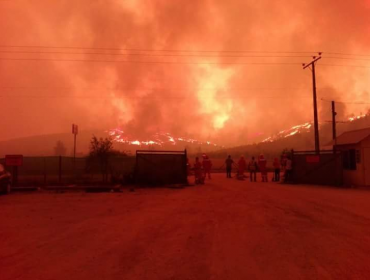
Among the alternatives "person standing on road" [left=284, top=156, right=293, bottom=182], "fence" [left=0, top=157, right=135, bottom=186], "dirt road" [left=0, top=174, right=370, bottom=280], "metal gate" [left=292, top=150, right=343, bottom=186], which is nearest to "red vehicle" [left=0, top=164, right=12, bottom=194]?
"fence" [left=0, top=157, right=135, bottom=186]

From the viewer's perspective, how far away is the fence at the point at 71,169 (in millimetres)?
22562

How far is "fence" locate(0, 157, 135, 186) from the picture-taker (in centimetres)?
2256

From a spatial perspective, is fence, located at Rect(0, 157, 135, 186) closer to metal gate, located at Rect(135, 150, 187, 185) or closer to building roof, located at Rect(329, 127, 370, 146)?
metal gate, located at Rect(135, 150, 187, 185)

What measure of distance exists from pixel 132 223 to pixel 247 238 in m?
3.48

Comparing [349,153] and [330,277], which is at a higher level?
[349,153]

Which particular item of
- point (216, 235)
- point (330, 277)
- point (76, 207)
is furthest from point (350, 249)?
point (76, 207)

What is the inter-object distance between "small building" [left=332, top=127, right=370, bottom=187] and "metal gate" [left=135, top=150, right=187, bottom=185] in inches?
429

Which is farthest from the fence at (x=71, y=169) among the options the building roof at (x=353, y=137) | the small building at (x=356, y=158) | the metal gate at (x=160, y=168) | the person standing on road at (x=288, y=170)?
the building roof at (x=353, y=137)

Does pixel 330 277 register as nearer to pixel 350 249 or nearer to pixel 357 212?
pixel 350 249

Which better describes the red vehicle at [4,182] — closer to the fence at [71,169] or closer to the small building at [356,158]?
the fence at [71,169]

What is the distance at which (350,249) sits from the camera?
22.5ft

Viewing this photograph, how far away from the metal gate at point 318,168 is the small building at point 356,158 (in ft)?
4.02

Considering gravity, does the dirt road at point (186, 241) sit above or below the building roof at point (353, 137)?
below

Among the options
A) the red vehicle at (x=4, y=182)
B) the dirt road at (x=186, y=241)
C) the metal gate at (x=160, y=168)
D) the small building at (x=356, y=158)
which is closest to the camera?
the dirt road at (x=186, y=241)
